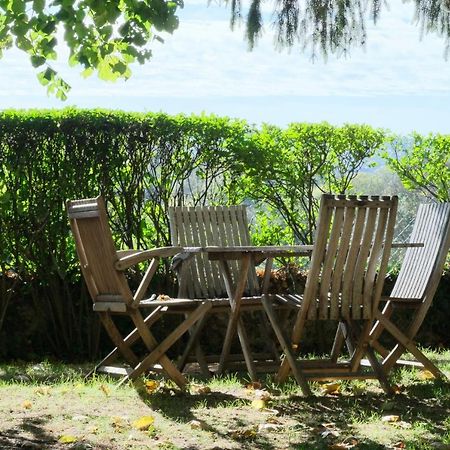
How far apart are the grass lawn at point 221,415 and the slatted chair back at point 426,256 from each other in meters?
0.66

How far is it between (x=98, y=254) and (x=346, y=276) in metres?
1.62

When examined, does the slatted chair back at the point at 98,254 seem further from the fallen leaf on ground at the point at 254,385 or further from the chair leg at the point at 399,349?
the chair leg at the point at 399,349

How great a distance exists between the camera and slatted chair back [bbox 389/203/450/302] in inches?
273

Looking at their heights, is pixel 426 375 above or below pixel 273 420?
below

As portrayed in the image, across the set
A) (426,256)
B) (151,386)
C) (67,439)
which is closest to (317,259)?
(151,386)

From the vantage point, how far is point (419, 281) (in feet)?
23.1

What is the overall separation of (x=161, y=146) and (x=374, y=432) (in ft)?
15.1

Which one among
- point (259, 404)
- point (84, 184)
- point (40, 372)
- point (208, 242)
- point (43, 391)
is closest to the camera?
point (259, 404)

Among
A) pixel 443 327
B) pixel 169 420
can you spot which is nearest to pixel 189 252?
pixel 169 420

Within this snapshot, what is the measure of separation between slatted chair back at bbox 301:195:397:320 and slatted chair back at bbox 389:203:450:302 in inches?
31.6

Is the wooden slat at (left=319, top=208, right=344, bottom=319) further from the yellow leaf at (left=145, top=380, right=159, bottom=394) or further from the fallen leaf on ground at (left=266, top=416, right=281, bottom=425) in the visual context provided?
the yellow leaf at (left=145, top=380, right=159, bottom=394)

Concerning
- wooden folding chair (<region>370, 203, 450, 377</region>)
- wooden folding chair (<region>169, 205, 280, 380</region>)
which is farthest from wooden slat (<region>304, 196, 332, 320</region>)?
wooden folding chair (<region>169, 205, 280, 380</region>)

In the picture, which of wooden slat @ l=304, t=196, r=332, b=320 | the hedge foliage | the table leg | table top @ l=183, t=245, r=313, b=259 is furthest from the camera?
the hedge foliage

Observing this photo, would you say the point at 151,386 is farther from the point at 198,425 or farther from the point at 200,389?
the point at 198,425
